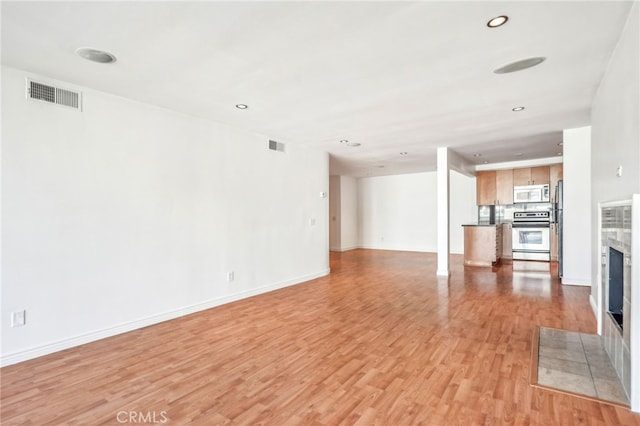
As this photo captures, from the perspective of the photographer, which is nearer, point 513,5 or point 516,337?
point 513,5

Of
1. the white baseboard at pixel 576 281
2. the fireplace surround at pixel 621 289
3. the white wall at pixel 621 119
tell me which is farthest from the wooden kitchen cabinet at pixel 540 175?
the fireplace surround at pixel 621 289

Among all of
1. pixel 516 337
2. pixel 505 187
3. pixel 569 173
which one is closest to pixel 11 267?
pixel 516 337

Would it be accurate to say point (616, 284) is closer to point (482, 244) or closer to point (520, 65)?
point (520, 65)

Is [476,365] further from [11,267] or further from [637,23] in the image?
[11,267]

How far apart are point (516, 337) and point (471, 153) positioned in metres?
4.75

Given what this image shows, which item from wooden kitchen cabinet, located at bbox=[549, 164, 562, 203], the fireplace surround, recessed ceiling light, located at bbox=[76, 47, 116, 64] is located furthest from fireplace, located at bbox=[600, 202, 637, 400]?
wooden kitchen cabinet, located at bbox=[549, 164, 562, 203]

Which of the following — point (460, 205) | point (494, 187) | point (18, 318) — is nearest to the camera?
point (18, 318)

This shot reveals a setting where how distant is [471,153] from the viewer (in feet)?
22.7

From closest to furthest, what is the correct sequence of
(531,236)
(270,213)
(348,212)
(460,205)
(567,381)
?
1. (567,381)
2. (270,213)
3. (531,236)
4. (460,205)
5. (348,212)

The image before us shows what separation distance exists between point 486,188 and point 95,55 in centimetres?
878

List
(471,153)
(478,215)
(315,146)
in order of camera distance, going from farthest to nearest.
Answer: (478,215) → (471,153) → (315,146)

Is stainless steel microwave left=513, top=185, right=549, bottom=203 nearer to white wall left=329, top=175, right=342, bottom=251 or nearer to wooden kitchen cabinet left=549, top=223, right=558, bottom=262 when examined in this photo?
wooden kitchen cabinet left=549, top=223, right=558, bottom=262

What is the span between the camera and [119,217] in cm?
345

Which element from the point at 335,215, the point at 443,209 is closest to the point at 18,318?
the point at 443,209
